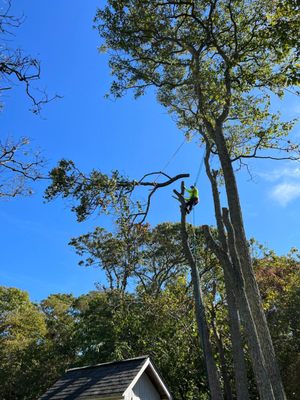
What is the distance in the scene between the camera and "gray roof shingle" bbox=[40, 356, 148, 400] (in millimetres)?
12555

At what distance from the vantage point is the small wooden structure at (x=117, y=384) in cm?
1242

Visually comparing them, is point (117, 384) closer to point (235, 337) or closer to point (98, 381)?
point (98, 381)

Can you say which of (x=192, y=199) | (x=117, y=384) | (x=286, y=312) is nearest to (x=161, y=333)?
(x=286, y=312)

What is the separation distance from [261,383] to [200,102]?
7.44 m

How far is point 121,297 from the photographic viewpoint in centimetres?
2073

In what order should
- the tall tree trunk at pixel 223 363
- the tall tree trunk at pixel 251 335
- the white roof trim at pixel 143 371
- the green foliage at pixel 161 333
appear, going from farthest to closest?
1. the green foliage at pixel 161 333
2. the tall tree trunk at pixel 223 363
3. the white roof trim at pixel 143 371
4. the tall tree trunk at pixel 251 335

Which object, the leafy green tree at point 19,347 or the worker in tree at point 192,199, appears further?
the leafy green tree at point 19,347

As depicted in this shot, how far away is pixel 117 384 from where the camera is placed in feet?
41.1

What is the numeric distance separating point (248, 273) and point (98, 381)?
6512mm

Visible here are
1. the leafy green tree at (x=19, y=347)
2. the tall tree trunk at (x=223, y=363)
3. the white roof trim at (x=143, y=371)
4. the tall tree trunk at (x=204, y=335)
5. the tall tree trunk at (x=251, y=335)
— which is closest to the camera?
the tall tree trunk at (x=251, y=335)

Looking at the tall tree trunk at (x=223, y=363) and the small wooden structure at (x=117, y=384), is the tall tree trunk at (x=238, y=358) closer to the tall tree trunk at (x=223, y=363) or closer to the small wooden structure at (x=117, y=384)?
the small wooden structure at (x=117, y=384)

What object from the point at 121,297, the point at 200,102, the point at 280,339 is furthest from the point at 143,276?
the point at 200,102

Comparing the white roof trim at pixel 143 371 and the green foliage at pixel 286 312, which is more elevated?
the green foliage at pixel 286 312

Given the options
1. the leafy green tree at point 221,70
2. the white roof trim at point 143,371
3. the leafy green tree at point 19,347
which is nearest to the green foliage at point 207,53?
the leafy green tree at point 221,70
